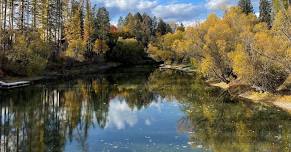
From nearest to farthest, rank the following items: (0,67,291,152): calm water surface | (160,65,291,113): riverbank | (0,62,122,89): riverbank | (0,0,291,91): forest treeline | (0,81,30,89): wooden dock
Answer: (0,67,291,152): calm water surface → (160,65,291,113): riverbank → (0,0,291,91): forest treeline → (0,81,30,89): wooden dock → (0,62,122,89): riverbank

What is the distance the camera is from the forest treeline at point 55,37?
78688 millimetres

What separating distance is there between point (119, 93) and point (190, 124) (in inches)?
1051

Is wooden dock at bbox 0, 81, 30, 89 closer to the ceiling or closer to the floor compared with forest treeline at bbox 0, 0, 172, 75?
closer to the floor

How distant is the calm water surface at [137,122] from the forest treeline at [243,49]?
4.94 m

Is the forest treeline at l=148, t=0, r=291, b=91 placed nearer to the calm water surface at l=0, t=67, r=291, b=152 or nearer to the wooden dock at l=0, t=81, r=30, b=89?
the calm water surface at l=0, t=67, r=291, b=152

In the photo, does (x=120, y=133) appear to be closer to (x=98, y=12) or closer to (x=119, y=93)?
(x=119, y=93)

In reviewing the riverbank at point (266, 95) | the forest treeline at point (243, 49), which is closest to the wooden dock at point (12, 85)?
the forest treeline at point (243, 49)

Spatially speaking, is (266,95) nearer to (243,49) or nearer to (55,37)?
(243,49)

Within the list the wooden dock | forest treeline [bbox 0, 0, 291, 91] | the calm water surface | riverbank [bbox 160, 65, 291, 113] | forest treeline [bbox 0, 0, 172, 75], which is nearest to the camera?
the calm water surface

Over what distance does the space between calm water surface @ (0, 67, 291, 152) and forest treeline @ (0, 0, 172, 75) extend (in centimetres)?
1569

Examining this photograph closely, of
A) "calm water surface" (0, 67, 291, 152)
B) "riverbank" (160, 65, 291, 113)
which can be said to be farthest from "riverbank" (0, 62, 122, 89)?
"riverbank" (160, 65, 291, 113)

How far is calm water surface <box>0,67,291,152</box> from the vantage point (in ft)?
103

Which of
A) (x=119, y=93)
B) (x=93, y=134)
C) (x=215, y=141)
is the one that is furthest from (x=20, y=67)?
(x=215, y=141)

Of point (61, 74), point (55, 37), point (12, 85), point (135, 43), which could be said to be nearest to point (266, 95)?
point (12, 85)
